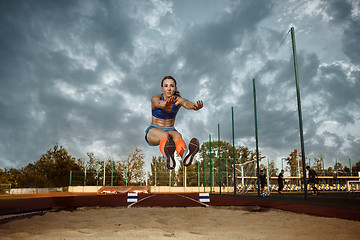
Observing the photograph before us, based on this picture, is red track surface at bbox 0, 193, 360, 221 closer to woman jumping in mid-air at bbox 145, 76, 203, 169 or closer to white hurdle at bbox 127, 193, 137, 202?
white hurdle at bbox 127, 193, 137, 202

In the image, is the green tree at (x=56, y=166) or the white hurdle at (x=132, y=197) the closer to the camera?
the white hurdle at (x=132, y=197)

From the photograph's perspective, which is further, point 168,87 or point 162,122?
point 162,122

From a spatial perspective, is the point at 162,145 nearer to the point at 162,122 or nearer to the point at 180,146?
the point at 180,146

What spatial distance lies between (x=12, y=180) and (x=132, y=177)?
57.1 ft

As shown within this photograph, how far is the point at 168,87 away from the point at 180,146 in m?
2.21

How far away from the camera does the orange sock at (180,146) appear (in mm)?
10172

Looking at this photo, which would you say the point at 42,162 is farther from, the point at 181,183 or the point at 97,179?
the point at 181,183

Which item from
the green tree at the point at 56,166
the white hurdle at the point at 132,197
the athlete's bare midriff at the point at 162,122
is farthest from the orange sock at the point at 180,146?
the green tree at the point at 56,166

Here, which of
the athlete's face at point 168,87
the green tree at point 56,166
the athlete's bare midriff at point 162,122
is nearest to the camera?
the athlete's face at point 168,87

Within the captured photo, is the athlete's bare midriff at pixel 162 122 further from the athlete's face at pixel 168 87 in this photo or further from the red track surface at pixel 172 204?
the red track surface at pixel 172 204

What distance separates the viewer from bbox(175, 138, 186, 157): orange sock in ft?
33.4

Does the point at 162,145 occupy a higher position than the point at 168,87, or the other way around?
the point at 168,87

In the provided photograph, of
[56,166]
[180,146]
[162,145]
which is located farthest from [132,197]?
[56,166]

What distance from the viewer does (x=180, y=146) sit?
33.7 ft
